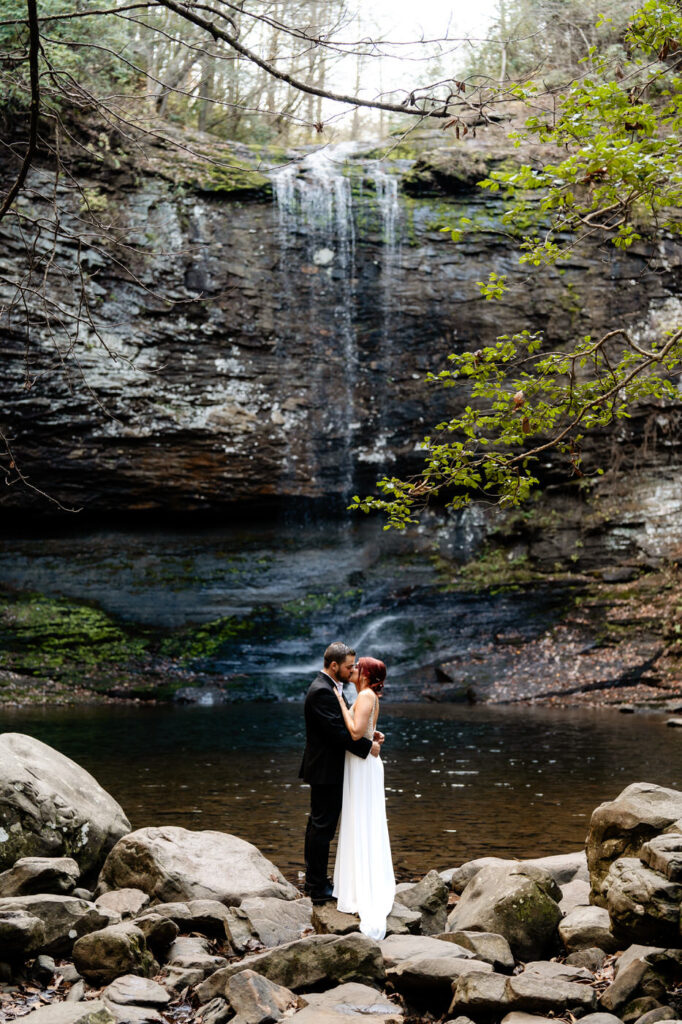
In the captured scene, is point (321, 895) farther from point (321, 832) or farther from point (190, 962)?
point (190, 962)

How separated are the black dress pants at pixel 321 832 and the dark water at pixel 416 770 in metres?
1.32

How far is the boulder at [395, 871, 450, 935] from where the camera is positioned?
5.54 meters

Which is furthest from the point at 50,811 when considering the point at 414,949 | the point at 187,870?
the point at 414,949

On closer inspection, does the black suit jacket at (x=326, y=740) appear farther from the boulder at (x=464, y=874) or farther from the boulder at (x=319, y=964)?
the boulder at (x=464, y=874)

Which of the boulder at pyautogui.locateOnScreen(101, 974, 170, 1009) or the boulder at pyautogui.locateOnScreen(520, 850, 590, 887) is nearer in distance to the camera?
the boulder at pyautogui.locateOnScreen(101, 974, 170, 1009)

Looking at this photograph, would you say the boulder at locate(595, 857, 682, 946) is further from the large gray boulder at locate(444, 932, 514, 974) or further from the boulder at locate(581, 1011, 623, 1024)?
the large gray boulder at locate(444, 932, 514, 974)

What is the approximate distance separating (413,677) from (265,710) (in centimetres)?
414

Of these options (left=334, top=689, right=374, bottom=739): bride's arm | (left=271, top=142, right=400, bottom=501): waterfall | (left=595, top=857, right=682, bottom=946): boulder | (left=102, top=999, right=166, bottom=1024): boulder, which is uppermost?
(left=271, top=142, right=400, bottom=501): waterfall

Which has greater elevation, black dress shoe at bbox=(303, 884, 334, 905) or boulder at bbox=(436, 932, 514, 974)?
boulder at bbox=(436, 932, 514, 974)

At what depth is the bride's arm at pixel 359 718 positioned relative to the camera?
538cm

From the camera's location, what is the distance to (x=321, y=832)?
5586 millimetres

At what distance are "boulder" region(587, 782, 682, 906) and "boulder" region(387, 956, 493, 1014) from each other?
1.49 metres

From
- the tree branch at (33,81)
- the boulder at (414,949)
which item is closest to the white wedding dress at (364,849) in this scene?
the boulder at (414,949)

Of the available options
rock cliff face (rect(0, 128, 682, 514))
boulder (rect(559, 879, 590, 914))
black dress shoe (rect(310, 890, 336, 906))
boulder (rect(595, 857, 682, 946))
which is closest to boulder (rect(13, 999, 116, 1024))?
black dress shoe (rect(310, 890, 336, 906))
